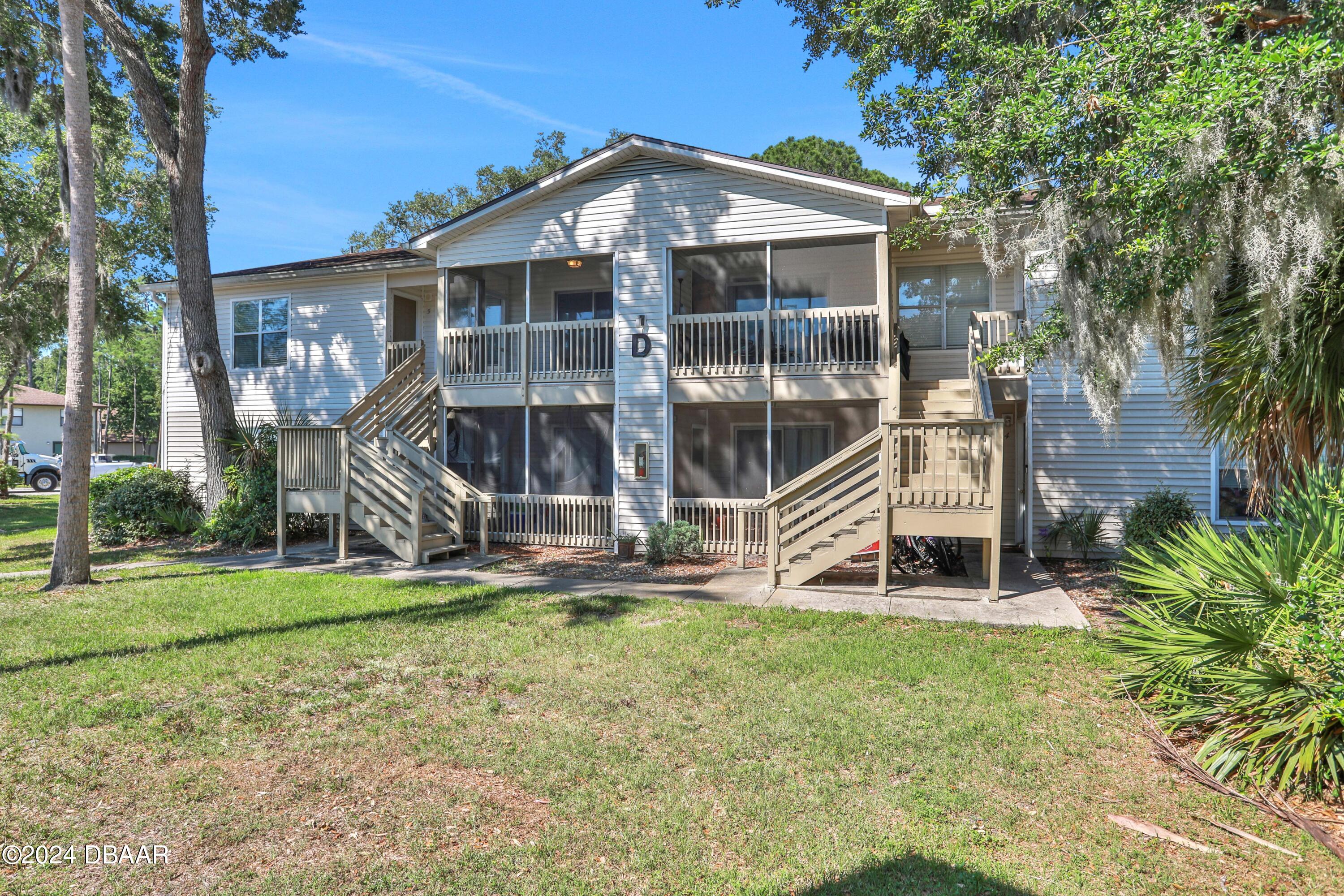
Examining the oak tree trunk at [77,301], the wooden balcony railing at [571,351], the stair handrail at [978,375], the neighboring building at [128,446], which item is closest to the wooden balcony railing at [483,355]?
the wooden balcony railing at [571,351]

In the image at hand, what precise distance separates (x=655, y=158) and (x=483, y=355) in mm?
4497

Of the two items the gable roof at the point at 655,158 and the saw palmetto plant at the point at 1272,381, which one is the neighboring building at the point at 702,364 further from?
the saw palmetto plant at the point at 1272,381

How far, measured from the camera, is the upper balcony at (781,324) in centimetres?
1099

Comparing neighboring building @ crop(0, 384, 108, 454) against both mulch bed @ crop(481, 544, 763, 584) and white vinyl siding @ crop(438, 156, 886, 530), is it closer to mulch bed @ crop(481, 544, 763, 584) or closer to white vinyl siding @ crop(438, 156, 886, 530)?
white vinyl siding @ crop(438, 156, 886, 530)

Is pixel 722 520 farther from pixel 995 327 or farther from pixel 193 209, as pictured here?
pixel 193 209

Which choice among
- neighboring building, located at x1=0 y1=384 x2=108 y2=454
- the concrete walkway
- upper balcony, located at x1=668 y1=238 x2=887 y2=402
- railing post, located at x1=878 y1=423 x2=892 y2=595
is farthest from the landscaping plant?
neighboring building, located at x1=0 y1=384 x2=108 y2=454

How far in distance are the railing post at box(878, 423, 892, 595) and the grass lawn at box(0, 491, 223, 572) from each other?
10688mm

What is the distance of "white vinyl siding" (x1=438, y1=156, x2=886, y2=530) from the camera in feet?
36.9

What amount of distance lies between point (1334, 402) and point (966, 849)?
4.22 metres

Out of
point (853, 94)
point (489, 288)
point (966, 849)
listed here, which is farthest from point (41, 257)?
point (966, 849)

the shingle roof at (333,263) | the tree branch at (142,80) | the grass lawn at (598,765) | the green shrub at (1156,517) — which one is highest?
the tree branch at (142,80)

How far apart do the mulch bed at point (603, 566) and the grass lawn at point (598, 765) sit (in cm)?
283

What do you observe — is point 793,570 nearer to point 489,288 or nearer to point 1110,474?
point 1110,474

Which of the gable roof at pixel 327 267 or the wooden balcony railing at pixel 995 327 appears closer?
the wooden balcony railing at pixel 995 327
